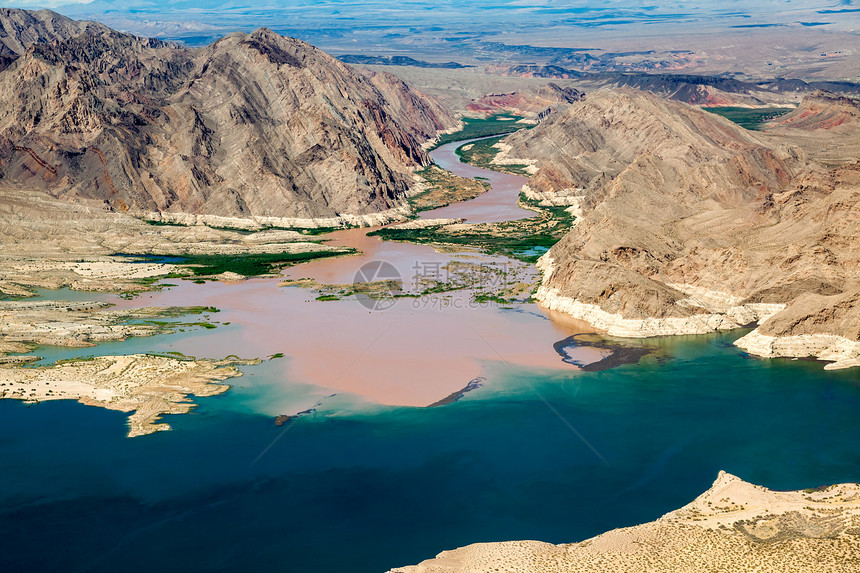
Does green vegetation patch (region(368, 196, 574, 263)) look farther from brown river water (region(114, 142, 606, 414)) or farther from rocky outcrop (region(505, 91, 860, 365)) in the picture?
rocky outcrop (region(505, 91, 860, 365))

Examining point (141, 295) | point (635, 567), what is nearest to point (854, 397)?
point (635, 567)

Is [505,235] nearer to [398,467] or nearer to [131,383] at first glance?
[131,383]

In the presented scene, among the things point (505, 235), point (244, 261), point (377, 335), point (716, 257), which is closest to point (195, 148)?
point (244, 261)

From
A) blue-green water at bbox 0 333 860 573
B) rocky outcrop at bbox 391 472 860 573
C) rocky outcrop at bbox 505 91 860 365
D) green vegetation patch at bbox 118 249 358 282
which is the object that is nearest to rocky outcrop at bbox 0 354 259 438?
blue-green water at bbox 0 333 860 573

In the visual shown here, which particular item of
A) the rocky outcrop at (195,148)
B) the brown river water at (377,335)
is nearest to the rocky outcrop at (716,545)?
the brown river water at (377,335)

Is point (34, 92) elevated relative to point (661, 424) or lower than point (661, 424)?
elevated

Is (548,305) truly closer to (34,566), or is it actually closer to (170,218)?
(34,566)
